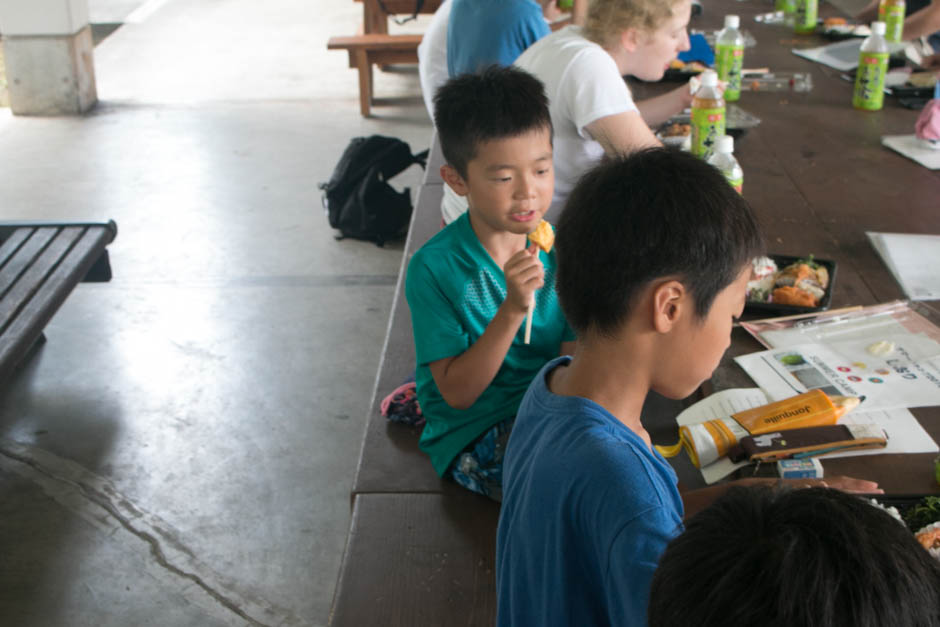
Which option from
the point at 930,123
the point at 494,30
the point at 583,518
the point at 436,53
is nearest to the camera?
the point at 583,518

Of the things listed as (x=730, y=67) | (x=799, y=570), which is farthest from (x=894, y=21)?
(x=799, y=570)

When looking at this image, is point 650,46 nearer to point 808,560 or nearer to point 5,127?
point 808,560

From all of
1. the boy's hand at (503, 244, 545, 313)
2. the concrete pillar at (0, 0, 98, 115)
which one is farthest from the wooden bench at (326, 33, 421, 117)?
the boy's hand at (503, 244, 545, 313)

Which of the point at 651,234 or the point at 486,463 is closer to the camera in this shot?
the point at 651,234

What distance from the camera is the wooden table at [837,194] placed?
1649 mm

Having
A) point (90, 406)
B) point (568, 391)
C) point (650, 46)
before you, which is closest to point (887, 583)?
point (568, 391)

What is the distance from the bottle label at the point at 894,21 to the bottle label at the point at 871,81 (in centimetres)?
76

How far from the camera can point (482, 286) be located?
1.83 meters

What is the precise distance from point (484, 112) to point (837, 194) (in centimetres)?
131

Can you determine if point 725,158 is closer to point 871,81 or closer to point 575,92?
point 575,92

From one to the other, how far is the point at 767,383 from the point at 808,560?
1112 mm

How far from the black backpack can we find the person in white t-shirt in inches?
73.2

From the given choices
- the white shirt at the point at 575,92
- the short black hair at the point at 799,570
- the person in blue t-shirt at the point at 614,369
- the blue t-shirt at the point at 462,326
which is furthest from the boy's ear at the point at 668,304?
the white shirt at the point at 575,92

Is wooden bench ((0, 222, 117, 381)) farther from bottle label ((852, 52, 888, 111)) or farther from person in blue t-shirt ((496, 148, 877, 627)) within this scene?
bottle label ((852, 52, 888, 111))
